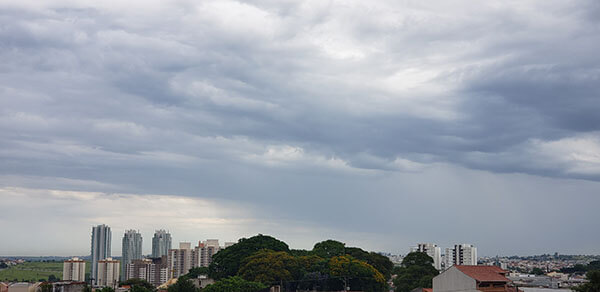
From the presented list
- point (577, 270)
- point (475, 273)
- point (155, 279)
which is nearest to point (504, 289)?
point (475, 273)

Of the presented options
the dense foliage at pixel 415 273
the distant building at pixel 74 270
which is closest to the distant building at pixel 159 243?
the distant building at pixel 74 270

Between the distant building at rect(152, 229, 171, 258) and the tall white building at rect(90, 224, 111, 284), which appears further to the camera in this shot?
the distant building at rect(152, 229, 171, 258)

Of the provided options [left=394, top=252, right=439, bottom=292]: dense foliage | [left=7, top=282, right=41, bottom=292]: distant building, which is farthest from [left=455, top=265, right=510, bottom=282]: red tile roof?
Answer: [left=7, top=282, right=41, bottom=292]: distant building

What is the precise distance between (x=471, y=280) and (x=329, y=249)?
31733mm

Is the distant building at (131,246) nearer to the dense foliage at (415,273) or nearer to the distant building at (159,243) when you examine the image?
the distant building at (159,243)

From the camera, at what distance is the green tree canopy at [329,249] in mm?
74438

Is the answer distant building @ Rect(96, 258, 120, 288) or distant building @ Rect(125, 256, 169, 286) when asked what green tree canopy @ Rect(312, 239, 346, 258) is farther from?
distant building @ Rect(125, 256, 169, 286)

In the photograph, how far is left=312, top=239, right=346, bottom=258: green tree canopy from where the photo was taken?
74.4m

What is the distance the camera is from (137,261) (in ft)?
433

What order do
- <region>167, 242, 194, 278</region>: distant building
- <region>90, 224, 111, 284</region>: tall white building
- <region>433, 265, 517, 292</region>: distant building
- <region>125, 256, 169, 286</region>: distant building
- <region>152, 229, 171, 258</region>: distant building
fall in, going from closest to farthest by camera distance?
Answer: <region>433, 265, 517, 292</region>: distant building < <region>125, 256, 169, 286</region>: distant building < <region>167, 242, 194, 278</region>: distant building < <region>90, 224, 111, 284</region>: tall white building < <region>152, 229, 171, 258</region>: distant building

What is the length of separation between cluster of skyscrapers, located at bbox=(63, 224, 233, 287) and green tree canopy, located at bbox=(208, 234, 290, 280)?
1216cm

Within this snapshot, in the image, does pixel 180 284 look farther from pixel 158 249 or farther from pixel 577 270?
pixel 158 249

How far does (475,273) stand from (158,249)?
15569 centimetres

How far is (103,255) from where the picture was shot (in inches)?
6521
